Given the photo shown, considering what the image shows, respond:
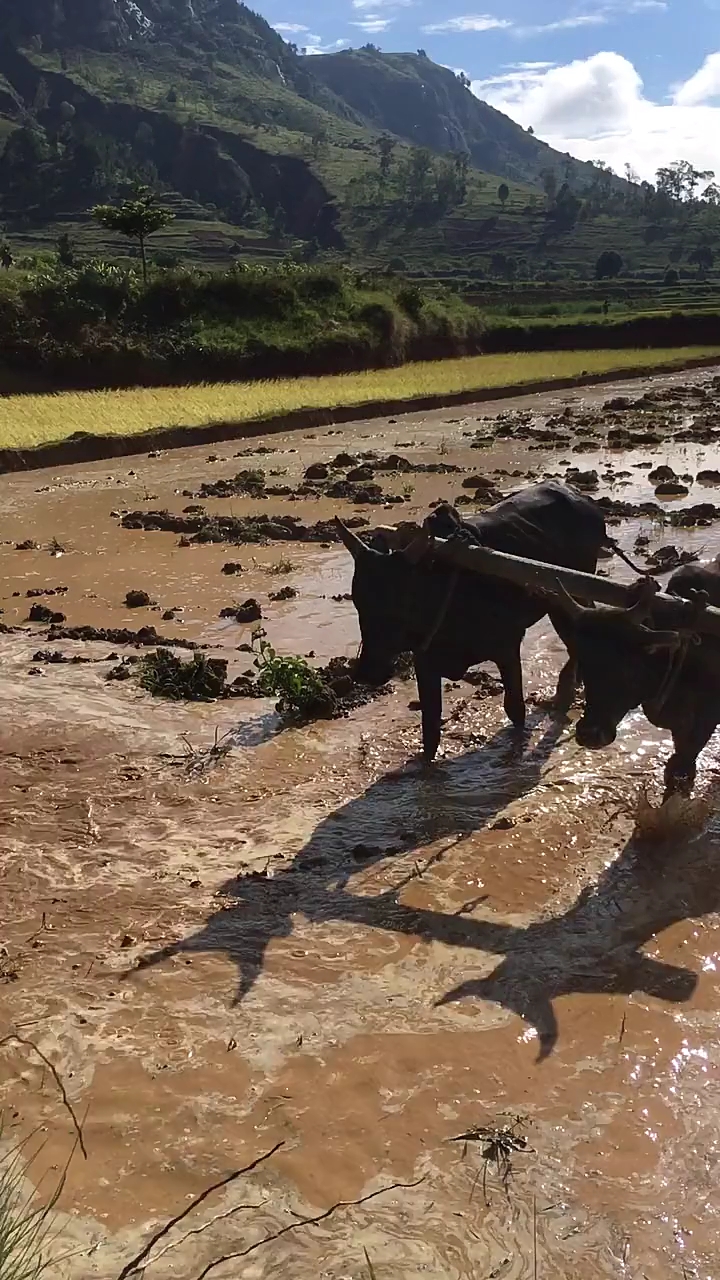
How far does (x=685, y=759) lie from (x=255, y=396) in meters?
23.5

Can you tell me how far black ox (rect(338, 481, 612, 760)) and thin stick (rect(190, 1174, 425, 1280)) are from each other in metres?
3.26

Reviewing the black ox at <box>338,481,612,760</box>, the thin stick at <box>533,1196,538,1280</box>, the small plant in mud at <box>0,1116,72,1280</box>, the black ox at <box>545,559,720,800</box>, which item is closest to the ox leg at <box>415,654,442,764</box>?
the black ox at <box>338,481,612,760</box>

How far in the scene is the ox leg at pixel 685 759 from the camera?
5.72 meters

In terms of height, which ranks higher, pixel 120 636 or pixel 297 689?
pixel 297 689

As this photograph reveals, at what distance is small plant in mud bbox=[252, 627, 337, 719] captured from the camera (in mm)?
7746

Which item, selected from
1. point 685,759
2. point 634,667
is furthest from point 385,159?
point 634,667

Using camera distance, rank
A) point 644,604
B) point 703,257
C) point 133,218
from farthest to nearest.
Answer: point 703,257, point 133,218, point 644,604

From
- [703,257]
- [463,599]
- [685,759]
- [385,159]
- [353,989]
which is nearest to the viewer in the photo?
[353,989]

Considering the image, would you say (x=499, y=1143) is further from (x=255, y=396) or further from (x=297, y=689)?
(x=255, y=396)

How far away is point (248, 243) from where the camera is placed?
311ft

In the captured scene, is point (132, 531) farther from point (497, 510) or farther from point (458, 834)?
point (458, 834)

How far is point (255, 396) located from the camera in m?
27.8

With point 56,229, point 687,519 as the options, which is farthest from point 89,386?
point 56,229

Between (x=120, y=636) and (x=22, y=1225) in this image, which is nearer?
(x=22, y=1225)
